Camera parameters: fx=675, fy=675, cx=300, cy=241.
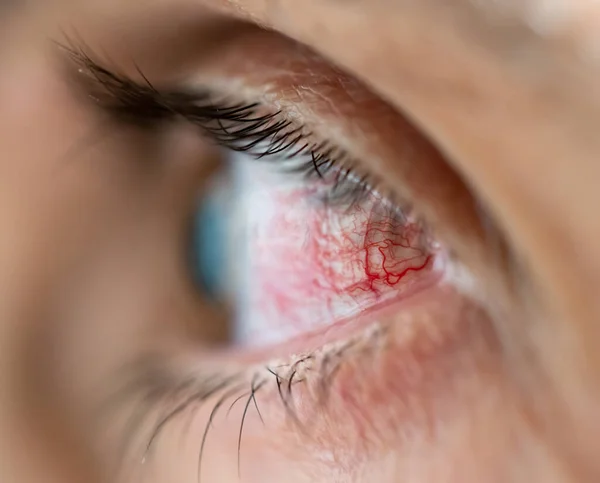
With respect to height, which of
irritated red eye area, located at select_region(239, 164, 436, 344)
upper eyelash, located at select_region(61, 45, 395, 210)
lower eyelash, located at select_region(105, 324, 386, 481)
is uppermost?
upper eyelash, located at select_region(61, 45, 395, 210)

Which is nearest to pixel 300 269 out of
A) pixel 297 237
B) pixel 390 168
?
pixel 297 237

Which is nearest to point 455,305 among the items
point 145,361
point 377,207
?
point 377,207

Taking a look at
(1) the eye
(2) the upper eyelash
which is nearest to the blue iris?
(1) the eye

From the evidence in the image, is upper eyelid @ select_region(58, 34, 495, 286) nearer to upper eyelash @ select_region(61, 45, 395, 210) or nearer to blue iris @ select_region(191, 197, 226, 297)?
upper eyelash @ select_region(61, 45, 395, 210)

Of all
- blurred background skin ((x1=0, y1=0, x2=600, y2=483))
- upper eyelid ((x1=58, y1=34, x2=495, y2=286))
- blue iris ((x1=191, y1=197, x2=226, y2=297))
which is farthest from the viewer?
blue iris ((x1=191, y1=197, x2=226, y2=297))

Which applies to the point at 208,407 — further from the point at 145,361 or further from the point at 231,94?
the point at 231,94

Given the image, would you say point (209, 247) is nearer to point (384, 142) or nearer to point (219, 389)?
point (219, 389)

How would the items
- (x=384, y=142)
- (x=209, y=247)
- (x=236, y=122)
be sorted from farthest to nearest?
(x=209, y=247), (x=236, y=122), (x=384, y=142)

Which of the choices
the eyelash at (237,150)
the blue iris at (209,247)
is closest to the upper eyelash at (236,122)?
the eyelash at (237,150)
